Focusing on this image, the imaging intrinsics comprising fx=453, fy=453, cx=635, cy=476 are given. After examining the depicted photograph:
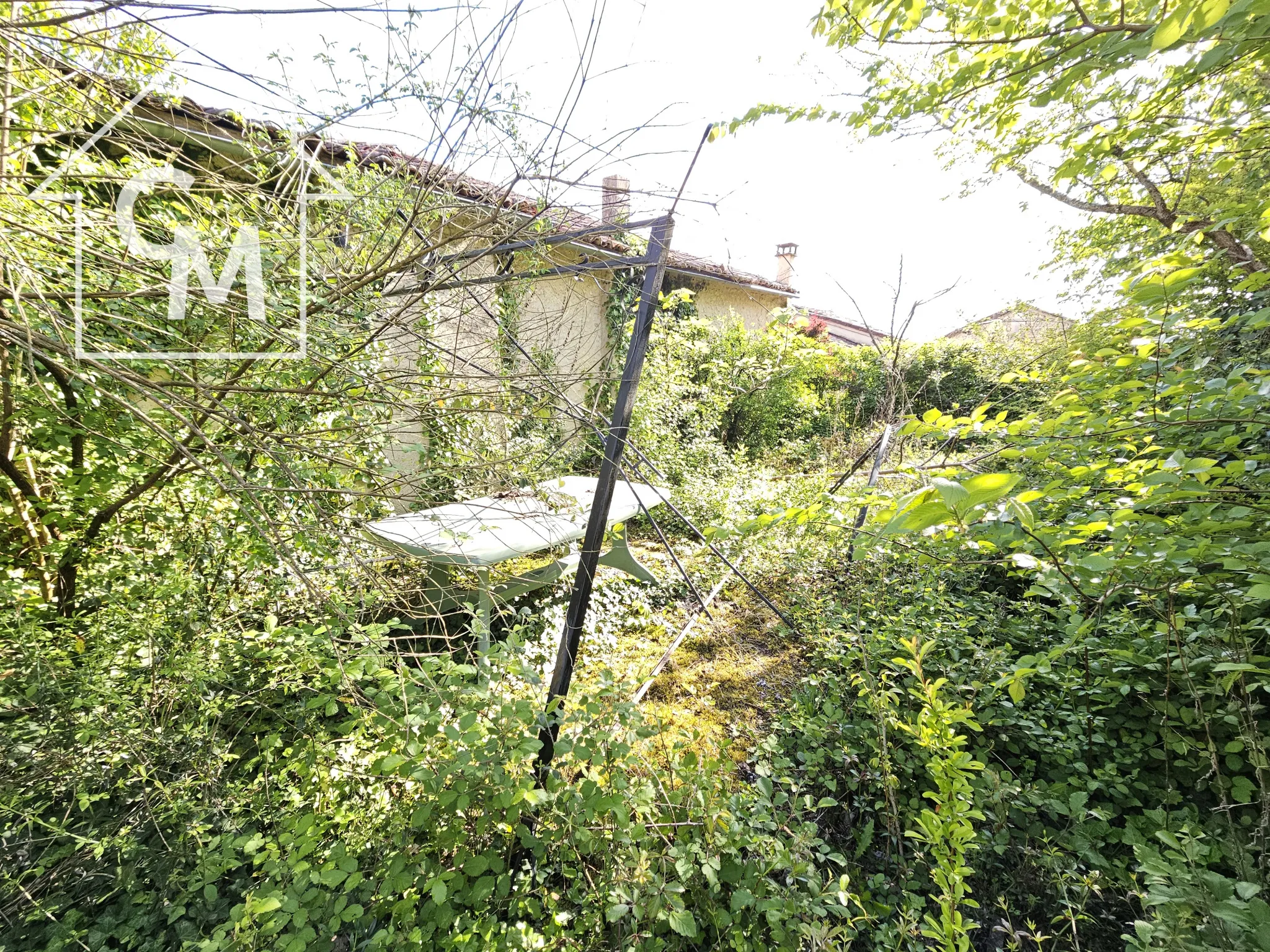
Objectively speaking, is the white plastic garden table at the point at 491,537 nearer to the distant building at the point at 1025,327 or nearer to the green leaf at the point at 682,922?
the green leaf at the point at 682,922

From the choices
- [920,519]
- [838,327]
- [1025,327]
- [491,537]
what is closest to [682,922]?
[920,519]

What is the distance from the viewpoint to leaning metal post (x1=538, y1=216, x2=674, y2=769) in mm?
2074

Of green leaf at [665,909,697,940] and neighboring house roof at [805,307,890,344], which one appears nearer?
green leaf at [665,909,697,940]

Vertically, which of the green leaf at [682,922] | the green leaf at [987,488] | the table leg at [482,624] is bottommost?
the green leaf at [682,922]

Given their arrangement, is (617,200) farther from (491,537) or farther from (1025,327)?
(1025,327)

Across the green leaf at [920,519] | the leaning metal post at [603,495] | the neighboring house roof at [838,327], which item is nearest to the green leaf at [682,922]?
the leaning metal post at [603,495]

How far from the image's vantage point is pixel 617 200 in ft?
5.98

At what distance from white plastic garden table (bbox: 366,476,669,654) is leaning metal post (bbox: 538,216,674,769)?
0.15m

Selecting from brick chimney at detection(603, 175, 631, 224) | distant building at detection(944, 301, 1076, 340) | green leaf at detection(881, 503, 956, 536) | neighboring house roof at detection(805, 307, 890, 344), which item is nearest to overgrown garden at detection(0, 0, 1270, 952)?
green leaf at detection(881, 503, 956, 536)

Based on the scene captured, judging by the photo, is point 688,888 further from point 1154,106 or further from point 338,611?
point 1154,106

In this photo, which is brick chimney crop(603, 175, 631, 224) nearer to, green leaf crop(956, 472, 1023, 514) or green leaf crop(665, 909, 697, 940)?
green leaf crop(956, 472, 1023, 514)

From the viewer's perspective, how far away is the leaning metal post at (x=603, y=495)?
2074 mm

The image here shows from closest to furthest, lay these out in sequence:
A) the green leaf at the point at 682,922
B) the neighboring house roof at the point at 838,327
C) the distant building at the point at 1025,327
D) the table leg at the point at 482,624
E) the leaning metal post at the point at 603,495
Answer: the green leaf at the point at 682,922 → the table leg at the point at 482,624 → the leaning metal post at the point at 603,495 → the distant building at the point at 1025,327 → the neighboring house roof at the point at 838,327

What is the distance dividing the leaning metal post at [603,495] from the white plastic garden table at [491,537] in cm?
15
